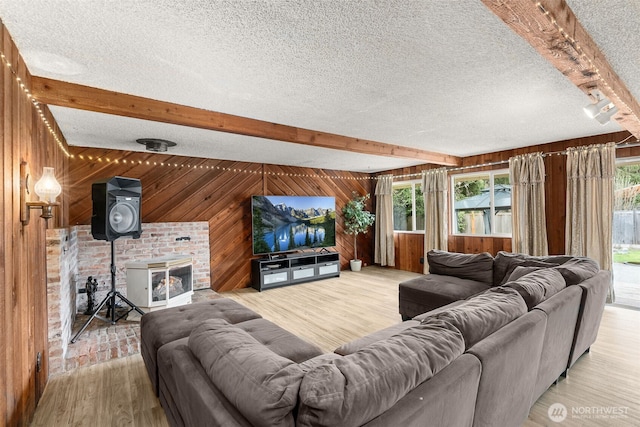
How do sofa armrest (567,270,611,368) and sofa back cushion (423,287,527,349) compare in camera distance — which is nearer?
sofa back cushion (423,287,527,349)

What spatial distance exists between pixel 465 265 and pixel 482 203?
242 centimetres

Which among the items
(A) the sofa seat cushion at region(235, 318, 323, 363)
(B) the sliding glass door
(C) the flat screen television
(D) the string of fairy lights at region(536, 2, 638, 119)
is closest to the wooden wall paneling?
(A) the sofa seat cushion at region(235, 318, 323, 363)

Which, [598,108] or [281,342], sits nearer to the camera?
[281,342]

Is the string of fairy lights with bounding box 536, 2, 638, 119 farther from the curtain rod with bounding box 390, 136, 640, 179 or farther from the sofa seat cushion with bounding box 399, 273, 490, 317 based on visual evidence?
the curtain rod with bounding box 390, 136, 640, 179

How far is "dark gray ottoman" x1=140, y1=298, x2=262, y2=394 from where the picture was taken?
6.86ft

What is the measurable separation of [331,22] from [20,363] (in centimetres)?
262

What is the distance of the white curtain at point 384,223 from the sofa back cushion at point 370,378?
222 inches

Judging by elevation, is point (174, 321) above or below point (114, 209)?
below

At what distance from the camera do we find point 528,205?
4.73m

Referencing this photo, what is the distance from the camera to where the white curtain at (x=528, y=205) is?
180 inches

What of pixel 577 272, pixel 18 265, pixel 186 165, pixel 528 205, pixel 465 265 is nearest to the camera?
pixel 18 265

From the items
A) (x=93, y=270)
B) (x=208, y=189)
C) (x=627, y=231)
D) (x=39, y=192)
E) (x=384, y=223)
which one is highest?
(x=208, y=189)

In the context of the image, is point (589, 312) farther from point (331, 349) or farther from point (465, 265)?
point (331, 349)

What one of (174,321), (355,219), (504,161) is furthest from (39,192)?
(504,161)
